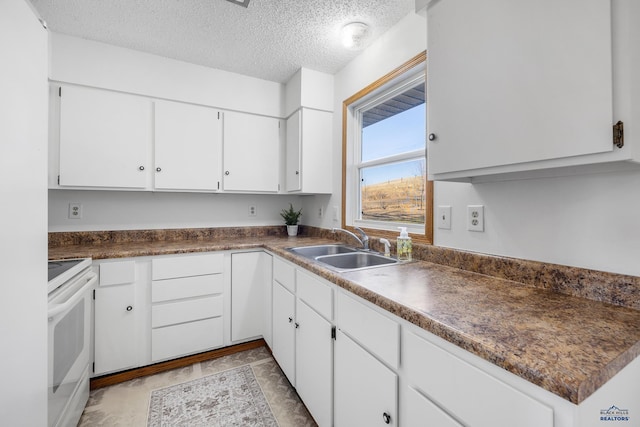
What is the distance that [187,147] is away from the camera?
2301 millimetres

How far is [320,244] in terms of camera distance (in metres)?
2.15

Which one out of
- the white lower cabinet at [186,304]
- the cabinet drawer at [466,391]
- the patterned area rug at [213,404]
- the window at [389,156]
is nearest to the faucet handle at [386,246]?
the window at [389,156]

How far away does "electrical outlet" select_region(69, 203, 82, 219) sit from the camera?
7.10ft

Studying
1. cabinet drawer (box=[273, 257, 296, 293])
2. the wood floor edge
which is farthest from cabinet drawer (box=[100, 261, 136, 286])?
cabinet drawer (box=[273, 257, 296, 293])

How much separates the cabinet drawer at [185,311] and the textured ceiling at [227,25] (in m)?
1.86

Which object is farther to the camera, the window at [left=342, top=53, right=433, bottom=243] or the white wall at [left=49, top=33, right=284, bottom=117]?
the white wall at [left=49, top=33, right=284, bottom=117]

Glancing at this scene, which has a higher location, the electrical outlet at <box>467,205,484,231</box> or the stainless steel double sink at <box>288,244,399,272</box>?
the electrical outlet at <box>467,205,484,231</box>

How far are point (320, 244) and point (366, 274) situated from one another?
3.03 ft

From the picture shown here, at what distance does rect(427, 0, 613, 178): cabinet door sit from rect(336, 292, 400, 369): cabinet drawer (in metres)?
0.62

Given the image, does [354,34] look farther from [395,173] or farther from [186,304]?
[186,304]

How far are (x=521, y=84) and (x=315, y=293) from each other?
117 centimetres

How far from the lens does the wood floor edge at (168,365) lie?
1.82m

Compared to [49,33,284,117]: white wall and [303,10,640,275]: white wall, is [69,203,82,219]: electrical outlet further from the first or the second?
[303,10,640,275]: white wall

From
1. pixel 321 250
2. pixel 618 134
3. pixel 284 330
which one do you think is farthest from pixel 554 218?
pixel 284 330
